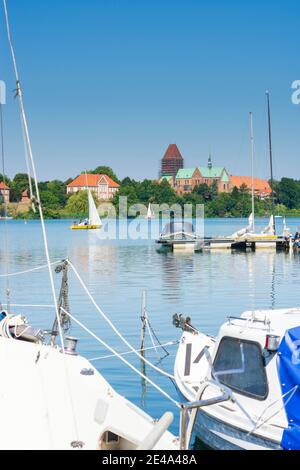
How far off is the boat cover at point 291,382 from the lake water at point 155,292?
3.58 meters

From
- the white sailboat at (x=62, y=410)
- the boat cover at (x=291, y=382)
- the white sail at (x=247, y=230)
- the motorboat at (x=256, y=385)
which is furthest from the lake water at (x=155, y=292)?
the white sail at (x=247, y=230)

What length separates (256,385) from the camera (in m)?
11.7

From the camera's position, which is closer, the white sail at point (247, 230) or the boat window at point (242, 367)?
the boat window at point (242, 367)

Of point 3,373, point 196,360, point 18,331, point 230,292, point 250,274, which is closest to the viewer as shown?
point 3,373

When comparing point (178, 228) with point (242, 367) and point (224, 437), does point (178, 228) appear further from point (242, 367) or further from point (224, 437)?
point (224, 437)

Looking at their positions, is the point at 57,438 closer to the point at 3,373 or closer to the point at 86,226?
the point at 3,373

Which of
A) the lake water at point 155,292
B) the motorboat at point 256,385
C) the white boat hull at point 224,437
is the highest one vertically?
the motorboat at point 256,385

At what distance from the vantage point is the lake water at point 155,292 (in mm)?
20562

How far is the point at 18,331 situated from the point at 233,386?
4.66 meters

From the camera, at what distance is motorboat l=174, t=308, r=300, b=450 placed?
1084cm

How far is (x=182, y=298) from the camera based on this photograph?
36.3 m

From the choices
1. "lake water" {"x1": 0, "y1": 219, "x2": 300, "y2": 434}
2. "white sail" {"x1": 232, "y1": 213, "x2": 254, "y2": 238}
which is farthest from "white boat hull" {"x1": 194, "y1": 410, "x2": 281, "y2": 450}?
"white sail" {"x1": 232, "y1": 213, "x2": 254, "y2": 238}

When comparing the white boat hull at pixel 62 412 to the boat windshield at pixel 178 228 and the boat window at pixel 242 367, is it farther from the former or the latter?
the boat windshield at pixel 178 228
